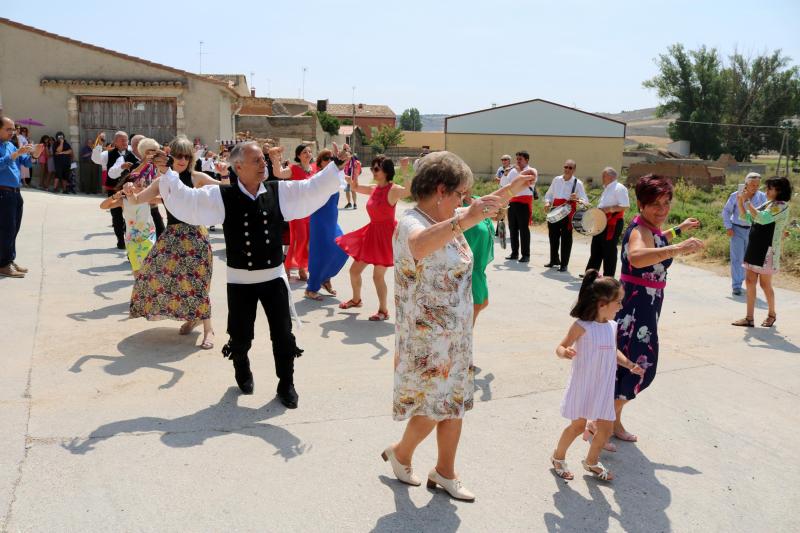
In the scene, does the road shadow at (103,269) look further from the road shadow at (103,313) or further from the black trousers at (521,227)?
the black trousers at (521,227)

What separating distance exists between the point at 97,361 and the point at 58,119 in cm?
1881

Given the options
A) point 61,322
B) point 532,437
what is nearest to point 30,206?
point 61,322

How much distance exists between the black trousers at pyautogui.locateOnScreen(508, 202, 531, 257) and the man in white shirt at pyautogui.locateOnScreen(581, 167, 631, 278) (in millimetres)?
2053

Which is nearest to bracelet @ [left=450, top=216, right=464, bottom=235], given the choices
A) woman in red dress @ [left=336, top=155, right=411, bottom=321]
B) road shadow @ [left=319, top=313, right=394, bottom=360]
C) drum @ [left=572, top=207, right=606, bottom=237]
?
road shadow @ [left=319, top=313, right=394, bottom=360]

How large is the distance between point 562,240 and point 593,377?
7.59m

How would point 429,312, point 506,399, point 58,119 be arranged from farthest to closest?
point 58,119 → point 506,399 → point 429,312

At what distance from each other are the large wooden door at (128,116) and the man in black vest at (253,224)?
18692 mm

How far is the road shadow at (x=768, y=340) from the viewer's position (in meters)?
7.21

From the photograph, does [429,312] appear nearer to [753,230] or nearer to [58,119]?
[753,230]

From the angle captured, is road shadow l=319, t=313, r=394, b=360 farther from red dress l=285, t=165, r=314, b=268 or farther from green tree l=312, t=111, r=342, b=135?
green tree l=312, t=111, r=342, b=135

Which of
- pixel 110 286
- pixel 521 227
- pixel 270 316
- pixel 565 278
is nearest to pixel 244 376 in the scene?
pixel 270 316

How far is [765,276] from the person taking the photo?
7.96m

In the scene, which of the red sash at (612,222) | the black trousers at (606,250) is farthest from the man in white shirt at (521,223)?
the red sash at (612,222)

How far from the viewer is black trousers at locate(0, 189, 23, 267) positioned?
8734 mm
